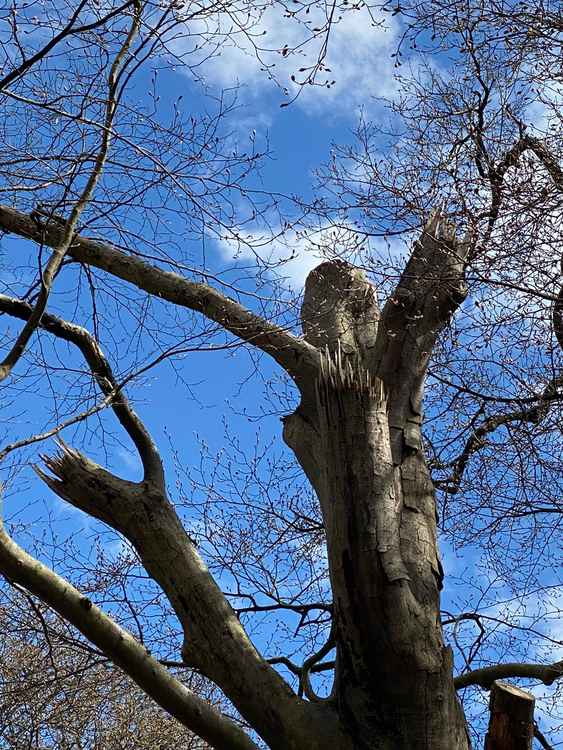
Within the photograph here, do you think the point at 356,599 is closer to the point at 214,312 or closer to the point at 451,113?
the point at 214,312

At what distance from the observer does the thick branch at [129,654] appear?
3.33 m

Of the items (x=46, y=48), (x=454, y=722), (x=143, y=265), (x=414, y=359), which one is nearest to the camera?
(x=46, y=48)

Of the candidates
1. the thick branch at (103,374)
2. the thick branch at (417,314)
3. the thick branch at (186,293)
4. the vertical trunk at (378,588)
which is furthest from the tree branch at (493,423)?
the thick branch at (103,374)

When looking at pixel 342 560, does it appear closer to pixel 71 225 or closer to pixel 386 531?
pixel 386 531

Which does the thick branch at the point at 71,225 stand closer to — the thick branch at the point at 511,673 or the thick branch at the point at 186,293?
the thick branch at the point at 186,293

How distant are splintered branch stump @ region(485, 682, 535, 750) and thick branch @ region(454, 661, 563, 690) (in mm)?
1037

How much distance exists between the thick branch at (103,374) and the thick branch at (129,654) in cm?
80

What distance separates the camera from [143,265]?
494cm

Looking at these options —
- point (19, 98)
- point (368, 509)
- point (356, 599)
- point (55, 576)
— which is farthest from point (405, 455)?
point (19, 98)

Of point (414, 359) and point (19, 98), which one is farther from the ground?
point (414, 359)

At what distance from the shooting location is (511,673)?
4.34m

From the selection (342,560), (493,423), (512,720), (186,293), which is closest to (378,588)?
(342,560)

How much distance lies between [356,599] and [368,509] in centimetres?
38

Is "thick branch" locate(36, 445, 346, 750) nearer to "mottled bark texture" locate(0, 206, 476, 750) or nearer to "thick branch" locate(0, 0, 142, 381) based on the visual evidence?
"mottled bark texture" locate(0, 206, 476, 750)
